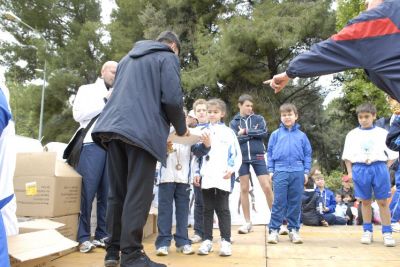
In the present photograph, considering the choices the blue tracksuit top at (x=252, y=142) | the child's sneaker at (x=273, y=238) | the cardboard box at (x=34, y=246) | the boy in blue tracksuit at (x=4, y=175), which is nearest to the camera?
the boy in blue tracksuit at (x=4, y=175)

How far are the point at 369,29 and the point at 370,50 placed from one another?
108 mm

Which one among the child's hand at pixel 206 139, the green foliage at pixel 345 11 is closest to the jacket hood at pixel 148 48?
the child's hand at pixel 206 139

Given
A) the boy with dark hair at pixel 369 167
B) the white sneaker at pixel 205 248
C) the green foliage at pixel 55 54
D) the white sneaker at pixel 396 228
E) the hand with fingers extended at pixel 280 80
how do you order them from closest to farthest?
the hand with fingers extended at pixel 280 80
the white sneaker at pixel 205 248
the boy with dark hair at pixel 369 167
the white sneaker at pixel 396 228
the green foliage at pixel 55 54

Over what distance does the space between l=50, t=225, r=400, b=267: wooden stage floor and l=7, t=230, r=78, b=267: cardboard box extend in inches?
16.3

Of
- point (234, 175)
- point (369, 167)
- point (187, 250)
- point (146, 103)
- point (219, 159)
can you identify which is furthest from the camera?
point (369, 167)

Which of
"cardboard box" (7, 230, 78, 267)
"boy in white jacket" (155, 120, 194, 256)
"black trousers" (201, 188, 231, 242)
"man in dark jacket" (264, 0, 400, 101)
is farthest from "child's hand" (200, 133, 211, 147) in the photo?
"man in dark jacket" (264, 0, 400, 101)

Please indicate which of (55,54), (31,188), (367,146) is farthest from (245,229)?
(55,54)

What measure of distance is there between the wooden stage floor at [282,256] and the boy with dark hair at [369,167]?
0.34 metres

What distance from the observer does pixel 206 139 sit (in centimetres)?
424

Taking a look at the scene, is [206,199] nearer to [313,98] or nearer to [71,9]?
[313,98]

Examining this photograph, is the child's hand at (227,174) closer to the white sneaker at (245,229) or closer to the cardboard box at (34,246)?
the cardboard box at (34,246)

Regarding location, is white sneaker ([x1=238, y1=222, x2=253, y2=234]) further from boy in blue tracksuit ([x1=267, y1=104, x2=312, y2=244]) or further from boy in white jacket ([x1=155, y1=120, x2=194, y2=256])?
boy in white jacket ([x1=155, y1=120, x2=194, y2=256])

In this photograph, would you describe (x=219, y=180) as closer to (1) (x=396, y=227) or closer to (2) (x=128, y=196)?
(2) (x=128, y=196)

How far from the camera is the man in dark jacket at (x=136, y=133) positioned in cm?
315
